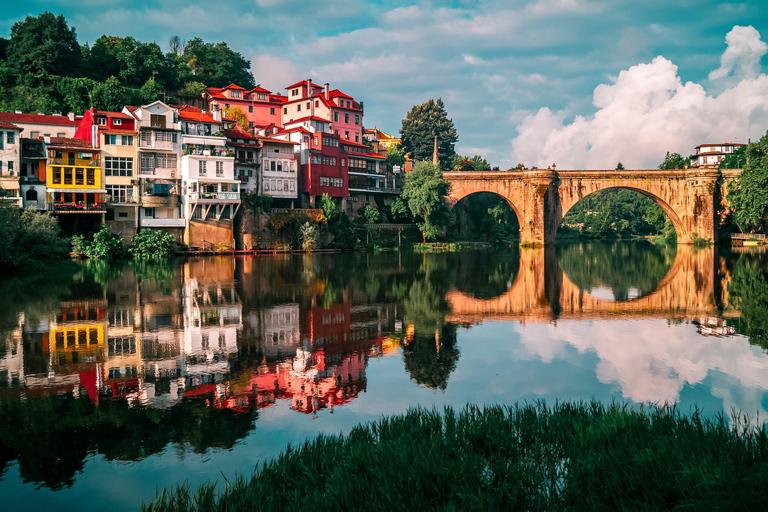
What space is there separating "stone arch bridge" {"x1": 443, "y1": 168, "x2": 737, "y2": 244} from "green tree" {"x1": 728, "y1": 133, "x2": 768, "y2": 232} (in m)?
3.76

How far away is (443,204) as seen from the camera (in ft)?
253

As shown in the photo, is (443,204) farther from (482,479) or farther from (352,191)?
(482,479)

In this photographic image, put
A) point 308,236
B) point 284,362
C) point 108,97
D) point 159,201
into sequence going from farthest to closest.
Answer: point 108,97 → point 308,236 → point 159,201 → point 284,362

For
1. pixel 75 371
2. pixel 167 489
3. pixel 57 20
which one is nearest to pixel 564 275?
pixel 75 371

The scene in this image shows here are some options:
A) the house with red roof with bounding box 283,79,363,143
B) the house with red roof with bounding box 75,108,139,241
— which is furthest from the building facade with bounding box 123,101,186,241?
the house with red roof with bounding box 283,79,363,143

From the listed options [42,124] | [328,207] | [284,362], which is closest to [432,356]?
[284,362]

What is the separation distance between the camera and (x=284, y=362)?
605 inches

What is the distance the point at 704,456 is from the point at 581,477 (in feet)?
5.33

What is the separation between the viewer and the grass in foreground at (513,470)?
6934 mm

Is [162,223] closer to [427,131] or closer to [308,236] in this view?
[308,236]

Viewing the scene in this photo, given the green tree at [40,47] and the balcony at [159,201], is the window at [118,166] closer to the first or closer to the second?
the balcony at [159,201]

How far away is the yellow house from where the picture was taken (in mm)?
52469

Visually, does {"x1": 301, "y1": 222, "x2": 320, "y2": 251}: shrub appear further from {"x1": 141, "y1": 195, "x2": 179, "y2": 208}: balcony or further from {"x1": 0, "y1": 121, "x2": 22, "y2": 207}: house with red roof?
{"x1": 0, "y1": 121, "x2": 22, "y2": 207}: house with red roof

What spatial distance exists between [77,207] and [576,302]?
43364 mm
